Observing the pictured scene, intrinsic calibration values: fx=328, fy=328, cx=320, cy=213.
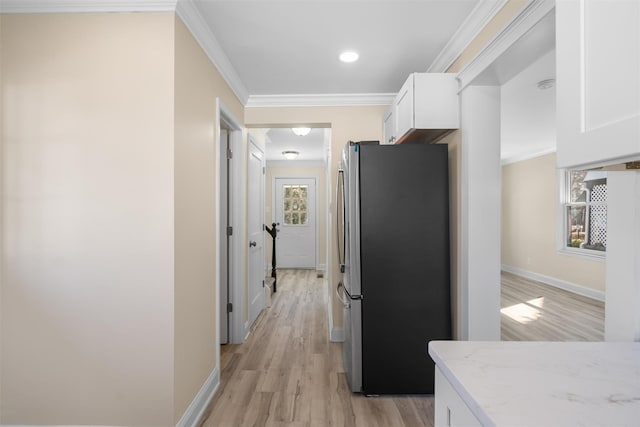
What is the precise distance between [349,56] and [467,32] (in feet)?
2.69

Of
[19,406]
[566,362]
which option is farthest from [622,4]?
[19,406]

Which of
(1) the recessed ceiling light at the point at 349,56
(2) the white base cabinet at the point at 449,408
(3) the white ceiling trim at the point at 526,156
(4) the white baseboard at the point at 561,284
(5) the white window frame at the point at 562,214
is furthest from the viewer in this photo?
(3) the white ceiling trim at the point at 526,156

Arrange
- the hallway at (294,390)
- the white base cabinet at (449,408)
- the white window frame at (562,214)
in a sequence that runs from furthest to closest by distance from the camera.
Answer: the white window frame at (562,214), the hallway at (294,390), the white base cabinet at (449,408)

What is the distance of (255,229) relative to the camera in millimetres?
3836

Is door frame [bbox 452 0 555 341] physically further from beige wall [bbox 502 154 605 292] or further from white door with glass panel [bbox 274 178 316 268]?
white door with glass panel [bbox 274 178 316 268]

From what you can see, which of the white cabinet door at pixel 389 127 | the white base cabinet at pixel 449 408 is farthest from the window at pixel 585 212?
the white base cabinet at pixel 449 408

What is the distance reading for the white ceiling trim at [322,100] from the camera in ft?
10.7

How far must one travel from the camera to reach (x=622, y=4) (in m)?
0.70

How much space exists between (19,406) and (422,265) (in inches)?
96.6

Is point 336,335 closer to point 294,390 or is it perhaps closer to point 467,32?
point 294,390

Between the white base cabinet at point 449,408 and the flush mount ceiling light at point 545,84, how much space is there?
331cm

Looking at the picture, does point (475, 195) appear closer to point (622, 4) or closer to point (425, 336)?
point (425, 336)

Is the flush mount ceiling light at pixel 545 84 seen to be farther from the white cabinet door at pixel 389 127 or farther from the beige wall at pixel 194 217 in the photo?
the beige wall at pixel 194 217

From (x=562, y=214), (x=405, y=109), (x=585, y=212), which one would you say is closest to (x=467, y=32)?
(x=405, y=109)
